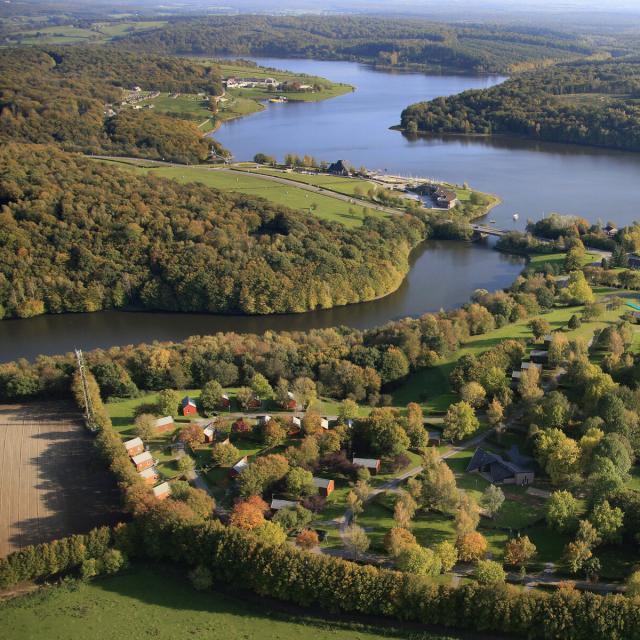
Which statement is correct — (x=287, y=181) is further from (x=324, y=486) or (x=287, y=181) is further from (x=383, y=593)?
(x=383, y=593)

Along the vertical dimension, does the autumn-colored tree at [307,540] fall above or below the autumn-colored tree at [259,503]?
below

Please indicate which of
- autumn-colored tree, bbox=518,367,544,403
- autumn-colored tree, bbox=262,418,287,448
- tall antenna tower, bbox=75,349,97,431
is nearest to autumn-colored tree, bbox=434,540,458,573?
autumn-colored tree, bbox=262,418,287,448

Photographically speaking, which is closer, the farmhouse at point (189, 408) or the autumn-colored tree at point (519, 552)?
the autumn-colored tree at point (519, 552)

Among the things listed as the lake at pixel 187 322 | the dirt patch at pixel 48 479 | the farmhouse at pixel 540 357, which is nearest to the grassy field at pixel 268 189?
the lake at pixel 187 322

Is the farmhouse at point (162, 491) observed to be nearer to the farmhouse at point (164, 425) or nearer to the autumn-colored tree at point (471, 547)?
the farmhouse at point (164, 425)

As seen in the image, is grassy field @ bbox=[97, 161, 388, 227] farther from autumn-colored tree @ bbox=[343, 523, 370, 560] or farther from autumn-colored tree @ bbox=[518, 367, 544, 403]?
autumn-colored tree @ bbox=[343, 523, 370, 560]

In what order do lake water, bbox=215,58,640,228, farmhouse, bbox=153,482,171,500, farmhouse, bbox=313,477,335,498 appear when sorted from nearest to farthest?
1. farmhouse, bbox=153,482,171,500
2. farmhouse, bbox=313,477,335,498
3. lake water, bbox=215,58,640,228

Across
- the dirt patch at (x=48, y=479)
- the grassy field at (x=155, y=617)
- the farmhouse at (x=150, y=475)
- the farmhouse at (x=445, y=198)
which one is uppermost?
the farmhouse at (x=445, y=198)

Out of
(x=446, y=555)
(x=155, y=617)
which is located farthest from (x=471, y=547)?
(x=155, y=617)
